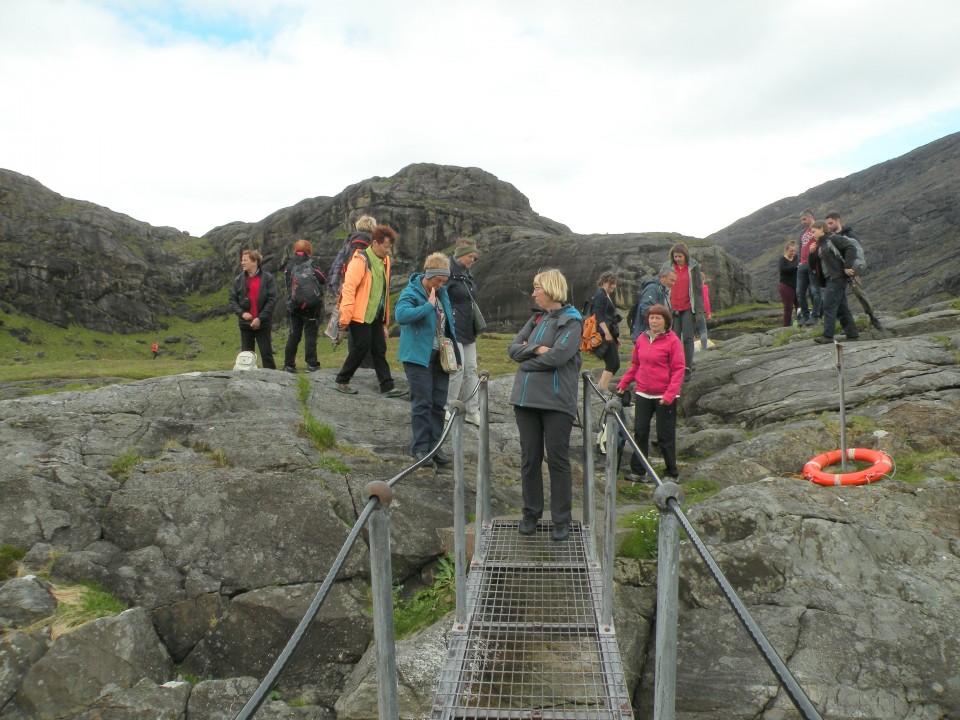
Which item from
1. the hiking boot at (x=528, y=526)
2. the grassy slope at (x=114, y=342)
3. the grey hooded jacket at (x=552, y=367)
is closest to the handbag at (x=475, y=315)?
the grey hooded jacket at (x=552, y=367)

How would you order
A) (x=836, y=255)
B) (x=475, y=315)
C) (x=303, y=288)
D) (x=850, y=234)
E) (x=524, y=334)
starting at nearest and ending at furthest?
(x=524, y=334) < (x=475, y=315) < (x=303, y=288) < (x=836, y=255) < (x=850, y=234)

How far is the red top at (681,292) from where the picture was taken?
11852 mm

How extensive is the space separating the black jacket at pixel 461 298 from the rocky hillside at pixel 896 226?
4018 cm

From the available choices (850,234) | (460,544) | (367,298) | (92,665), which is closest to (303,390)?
(367,298)

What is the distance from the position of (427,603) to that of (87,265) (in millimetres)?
72873

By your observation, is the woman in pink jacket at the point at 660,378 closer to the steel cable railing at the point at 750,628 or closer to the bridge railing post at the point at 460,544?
the bridge railing post at the point at 460,544

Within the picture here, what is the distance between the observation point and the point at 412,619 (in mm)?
5797

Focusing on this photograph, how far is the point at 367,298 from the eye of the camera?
909 cm

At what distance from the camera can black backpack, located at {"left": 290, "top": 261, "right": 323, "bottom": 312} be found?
35.8 ft

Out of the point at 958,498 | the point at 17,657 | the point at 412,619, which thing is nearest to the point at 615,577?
the point at 412,619

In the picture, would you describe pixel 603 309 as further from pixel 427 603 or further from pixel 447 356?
pixel 427 603

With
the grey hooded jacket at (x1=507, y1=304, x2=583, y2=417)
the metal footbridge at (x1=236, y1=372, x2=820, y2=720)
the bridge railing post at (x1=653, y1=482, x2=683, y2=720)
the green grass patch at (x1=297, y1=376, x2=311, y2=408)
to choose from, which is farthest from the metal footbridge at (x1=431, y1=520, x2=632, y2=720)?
the green grass patch at (x1=297, y1=376, x2=311, y2=408)

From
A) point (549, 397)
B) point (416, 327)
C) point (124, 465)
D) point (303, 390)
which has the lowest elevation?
point (124, 465)

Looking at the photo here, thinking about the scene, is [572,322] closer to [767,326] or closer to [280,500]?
[280,500]
